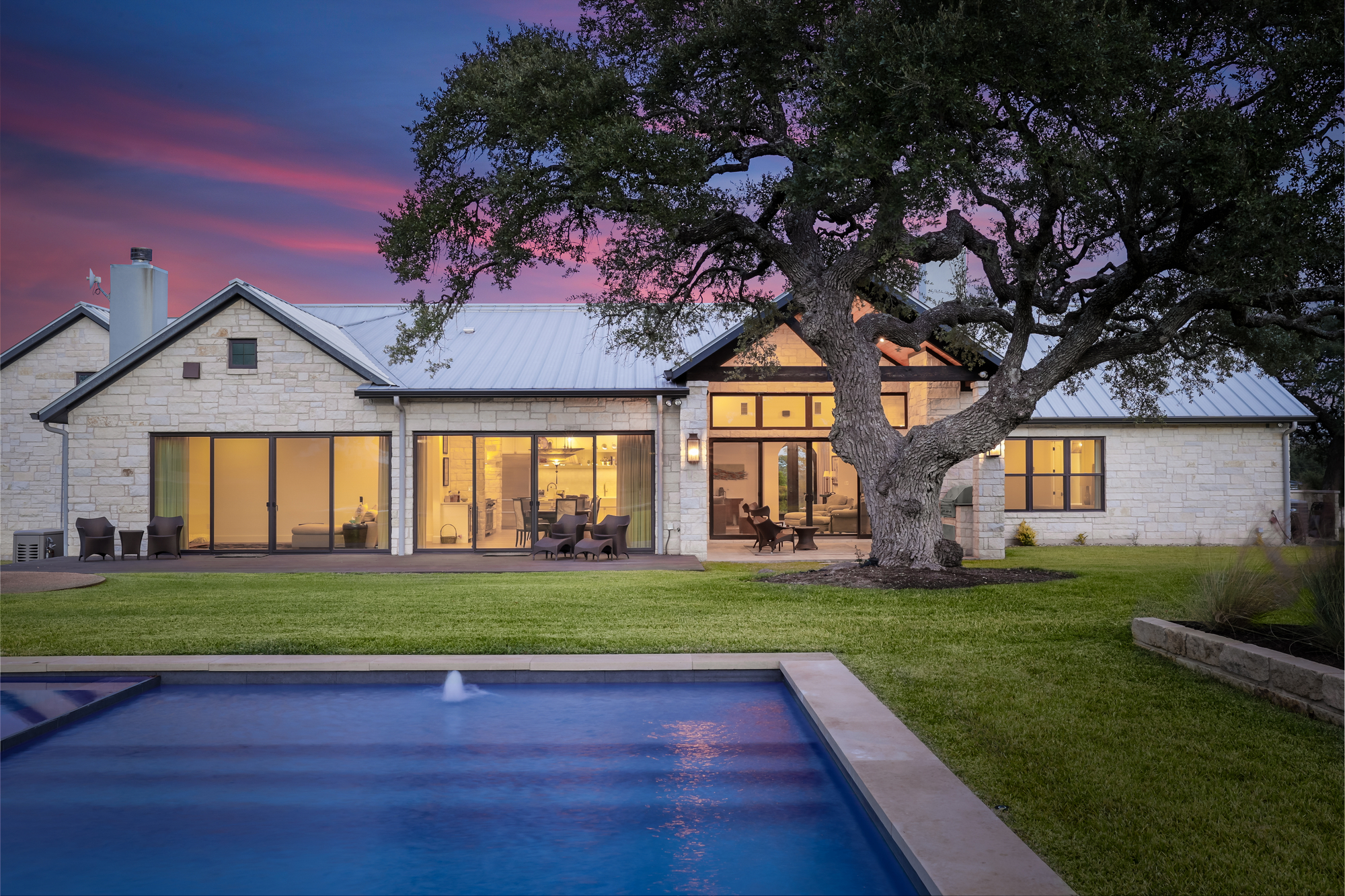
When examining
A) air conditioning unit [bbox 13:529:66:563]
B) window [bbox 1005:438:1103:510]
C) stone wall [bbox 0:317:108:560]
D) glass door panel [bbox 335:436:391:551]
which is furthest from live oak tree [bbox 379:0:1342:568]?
stone wall [bbox 0:317:108:560]

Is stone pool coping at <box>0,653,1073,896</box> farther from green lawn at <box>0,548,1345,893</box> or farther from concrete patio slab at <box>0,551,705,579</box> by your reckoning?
concrete patio slab at <box>0,551,705,579</box>

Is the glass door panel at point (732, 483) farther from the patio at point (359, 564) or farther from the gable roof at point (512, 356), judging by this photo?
the patio at point (359, 564)

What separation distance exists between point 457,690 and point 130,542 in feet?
45.9

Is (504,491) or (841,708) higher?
(504,491)

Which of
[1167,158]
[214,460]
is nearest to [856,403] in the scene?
[1167,158]

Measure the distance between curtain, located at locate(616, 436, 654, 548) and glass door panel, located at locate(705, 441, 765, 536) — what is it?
3125 millimetres

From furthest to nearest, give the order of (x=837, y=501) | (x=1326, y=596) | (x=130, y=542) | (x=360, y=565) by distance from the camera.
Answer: (x=837, y=501), (x=130, y=542), (x=360, y=565), (x=1326, y=596)

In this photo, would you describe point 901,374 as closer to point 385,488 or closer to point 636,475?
point 636,475

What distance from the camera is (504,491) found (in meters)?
17.9

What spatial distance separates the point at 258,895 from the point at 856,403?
10.5 meters

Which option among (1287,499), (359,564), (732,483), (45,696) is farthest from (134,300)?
(1287,499)

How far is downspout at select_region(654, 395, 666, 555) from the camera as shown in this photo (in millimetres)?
17641

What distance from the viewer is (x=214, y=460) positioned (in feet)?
58.2

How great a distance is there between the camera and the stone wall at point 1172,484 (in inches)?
768
